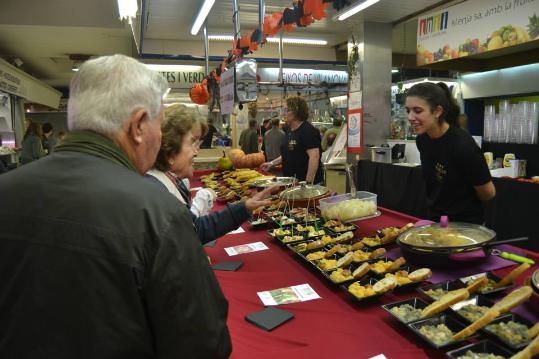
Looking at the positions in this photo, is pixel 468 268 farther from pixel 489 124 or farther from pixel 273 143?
pixel 273 143

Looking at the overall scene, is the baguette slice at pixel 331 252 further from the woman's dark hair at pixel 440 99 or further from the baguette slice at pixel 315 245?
the woman's dark hair at pixel 440 99

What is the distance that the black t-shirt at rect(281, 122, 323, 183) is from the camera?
4301 millimetres

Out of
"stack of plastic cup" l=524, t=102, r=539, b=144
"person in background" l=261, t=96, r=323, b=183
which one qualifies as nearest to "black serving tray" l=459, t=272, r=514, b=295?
"person in background" l=261, t=96, r=323, b=183

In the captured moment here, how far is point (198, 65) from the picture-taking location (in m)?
10.1

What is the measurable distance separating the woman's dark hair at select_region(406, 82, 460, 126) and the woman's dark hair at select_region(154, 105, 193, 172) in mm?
1447

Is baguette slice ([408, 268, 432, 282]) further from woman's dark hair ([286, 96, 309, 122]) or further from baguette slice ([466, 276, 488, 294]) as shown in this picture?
woman's dark hair ([286, 96, 309, 122])

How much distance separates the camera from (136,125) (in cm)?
96

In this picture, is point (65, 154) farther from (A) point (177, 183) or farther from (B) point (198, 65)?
(B) point (198, 65)

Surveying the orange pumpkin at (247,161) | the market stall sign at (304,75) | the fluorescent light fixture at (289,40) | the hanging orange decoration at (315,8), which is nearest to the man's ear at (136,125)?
the hanging orange decoration at (315,8)

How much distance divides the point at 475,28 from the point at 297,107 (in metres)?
2.47

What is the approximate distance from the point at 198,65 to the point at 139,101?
9.71m

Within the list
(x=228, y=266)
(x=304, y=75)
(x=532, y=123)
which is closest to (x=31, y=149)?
(x=304, y=75)

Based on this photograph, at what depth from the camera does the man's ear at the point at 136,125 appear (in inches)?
37.3

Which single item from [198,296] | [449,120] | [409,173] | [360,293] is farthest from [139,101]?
[409,173]
